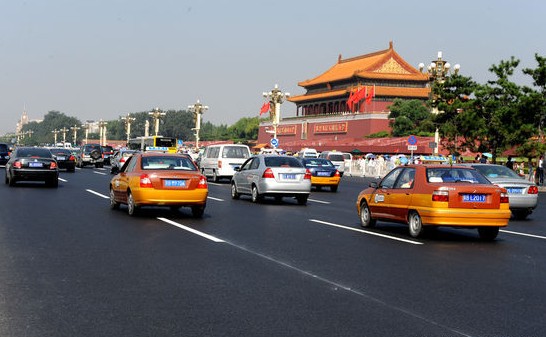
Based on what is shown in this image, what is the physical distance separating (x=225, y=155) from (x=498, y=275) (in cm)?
2290

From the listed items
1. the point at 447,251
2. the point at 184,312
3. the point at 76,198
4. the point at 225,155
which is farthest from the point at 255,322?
the point at 225,155

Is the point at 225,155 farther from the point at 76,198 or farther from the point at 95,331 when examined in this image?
the point at 95,331

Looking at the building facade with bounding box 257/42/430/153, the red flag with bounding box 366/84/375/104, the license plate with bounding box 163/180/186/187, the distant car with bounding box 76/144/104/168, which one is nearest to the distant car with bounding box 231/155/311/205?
the license plate with bounding box 163/180/186/187

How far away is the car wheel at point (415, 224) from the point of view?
12.6 meters

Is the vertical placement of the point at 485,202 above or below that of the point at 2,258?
above

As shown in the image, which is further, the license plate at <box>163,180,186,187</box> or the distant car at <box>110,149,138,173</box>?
the distant car at <box>110,149,138,173</box>

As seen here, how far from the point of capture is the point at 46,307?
6.38 m

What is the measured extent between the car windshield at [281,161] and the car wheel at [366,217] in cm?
659

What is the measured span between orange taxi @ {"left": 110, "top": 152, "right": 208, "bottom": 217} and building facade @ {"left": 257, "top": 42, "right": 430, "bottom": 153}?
6716 centimetres

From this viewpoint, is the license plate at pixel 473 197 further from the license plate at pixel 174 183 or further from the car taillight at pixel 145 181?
the car taillight at pixel 145 181

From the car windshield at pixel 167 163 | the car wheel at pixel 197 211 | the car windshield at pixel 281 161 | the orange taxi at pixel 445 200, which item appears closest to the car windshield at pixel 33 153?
the car windshield at pixel 281 161

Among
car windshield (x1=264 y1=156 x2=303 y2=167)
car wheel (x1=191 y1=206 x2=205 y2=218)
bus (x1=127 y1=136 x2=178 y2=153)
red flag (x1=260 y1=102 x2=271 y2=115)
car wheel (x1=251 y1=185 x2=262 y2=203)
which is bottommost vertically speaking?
car wheel (x1=191 y1=206 x2=205 y2=218)

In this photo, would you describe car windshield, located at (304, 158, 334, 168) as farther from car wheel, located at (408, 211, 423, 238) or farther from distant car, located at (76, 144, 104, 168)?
distant car, located at (76, 144, 104, 168)

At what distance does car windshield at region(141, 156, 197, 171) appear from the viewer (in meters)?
15.8
